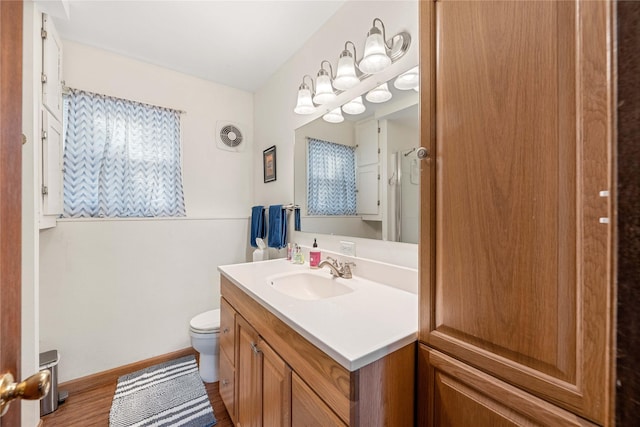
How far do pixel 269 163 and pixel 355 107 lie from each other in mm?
1043

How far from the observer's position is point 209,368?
6.24 feet

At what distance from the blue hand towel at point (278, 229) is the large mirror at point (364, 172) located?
0.18 meters

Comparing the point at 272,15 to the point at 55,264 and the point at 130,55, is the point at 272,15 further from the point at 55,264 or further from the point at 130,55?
the point at 55,264

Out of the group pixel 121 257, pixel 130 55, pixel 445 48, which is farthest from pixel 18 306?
pixel 130 55

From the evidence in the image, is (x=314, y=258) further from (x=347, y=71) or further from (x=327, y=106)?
(x=347, y=71)

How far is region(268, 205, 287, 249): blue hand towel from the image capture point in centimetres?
202

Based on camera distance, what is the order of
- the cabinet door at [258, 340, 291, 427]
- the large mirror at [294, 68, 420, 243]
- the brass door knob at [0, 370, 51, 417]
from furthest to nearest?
the large mirror at [294, 68, 420, 243] → the cabinet door at [258, 340, 291, 427] → the brass door knob at [0, 370, 51, 417]

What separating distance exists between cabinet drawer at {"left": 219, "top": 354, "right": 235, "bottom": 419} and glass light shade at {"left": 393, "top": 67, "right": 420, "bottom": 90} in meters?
1.67

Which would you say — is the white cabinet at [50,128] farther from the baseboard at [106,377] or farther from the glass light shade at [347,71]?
the glass light shade at [347,71]

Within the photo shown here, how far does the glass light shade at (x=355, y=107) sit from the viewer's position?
145cm

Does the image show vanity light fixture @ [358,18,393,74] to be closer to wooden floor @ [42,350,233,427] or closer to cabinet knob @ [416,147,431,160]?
cabinet knob @ [416,147,431,160]

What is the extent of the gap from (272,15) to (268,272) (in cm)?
156

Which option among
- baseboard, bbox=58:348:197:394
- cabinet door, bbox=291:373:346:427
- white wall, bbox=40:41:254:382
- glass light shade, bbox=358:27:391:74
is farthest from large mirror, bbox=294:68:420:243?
baseboard, bbox=58:348:197:394

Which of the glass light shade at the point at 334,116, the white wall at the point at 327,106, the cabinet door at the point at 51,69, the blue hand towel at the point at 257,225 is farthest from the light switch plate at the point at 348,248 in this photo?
the cabinet door at the point at 51,69
